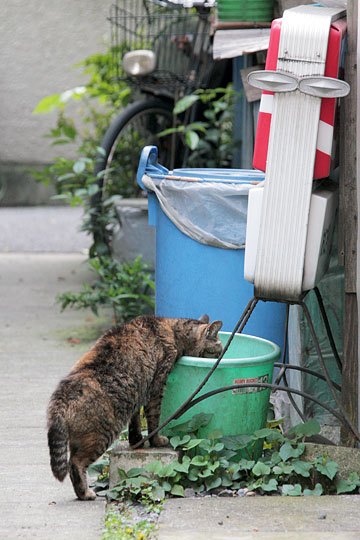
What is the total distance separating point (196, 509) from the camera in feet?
12.1

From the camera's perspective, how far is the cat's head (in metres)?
4.21

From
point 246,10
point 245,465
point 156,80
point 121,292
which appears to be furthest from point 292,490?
point 156,80

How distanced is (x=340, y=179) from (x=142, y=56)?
405 centimetres

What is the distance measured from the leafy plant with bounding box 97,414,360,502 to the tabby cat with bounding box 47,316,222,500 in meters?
0.16

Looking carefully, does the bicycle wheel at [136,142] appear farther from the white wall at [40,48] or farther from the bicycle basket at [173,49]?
the white wall at [40,48]

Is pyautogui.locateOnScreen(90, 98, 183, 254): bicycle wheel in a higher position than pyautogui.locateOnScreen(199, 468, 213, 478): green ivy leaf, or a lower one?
higher

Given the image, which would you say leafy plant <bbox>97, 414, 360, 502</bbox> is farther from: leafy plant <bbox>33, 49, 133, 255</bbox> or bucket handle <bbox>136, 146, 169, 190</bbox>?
leafy plant <bbox>33, 49, 133, 255</bbox>

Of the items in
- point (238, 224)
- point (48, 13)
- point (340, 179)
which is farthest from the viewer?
point (48, 13)

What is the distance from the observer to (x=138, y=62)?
7.63 metres

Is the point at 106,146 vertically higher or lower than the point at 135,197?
higher

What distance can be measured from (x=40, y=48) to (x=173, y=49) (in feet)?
16.4

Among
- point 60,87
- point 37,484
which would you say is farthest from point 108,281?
point 60,87

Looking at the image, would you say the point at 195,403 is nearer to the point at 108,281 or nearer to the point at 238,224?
the point at 238,224

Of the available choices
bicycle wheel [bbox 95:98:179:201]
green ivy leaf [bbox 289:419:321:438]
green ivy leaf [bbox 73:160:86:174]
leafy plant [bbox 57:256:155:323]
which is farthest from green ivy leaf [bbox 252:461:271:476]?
bicycle wheel [bbox 95:98:179:201]
